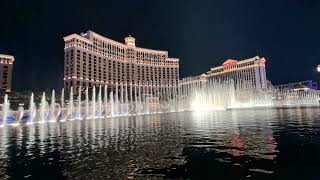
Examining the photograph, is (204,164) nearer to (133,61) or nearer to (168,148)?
(168,148)

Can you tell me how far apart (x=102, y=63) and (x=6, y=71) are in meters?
55.0

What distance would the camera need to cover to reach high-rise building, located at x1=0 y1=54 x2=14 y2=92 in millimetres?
152250

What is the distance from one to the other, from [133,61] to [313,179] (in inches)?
7269

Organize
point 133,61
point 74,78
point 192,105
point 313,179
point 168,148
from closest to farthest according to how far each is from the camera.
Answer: point 313,179
point 168,148
point 192,105
point 74,78
point 133,61

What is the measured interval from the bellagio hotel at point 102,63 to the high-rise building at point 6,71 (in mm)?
34627

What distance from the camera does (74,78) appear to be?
145375 millimetres

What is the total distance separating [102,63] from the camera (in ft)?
551

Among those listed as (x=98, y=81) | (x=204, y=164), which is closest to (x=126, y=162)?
(x=204, y=164)

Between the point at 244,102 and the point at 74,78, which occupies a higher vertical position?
the point at 74,78

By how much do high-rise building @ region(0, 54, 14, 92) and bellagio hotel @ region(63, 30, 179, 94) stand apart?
34.6 metres

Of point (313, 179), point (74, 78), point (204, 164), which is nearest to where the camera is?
point (313, 179)

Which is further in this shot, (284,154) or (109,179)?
(284,154)

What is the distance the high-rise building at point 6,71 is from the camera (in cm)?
15225

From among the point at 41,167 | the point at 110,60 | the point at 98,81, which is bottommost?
the point at 41,167
